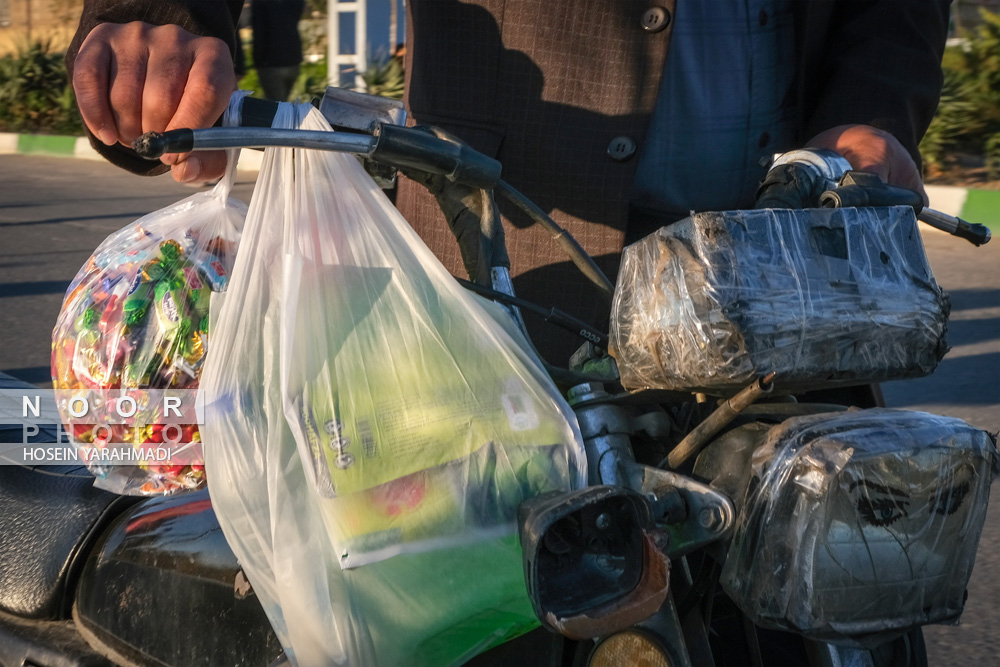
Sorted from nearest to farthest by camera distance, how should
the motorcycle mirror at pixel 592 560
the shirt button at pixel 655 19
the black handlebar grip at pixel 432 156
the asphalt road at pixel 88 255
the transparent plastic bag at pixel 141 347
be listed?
the motorcycle mirror at pixel 592 560, the black handlebar grip at pixel 432 156, the transparent plastic bag at pixel 141 347, the shirt button at pixel 655 19, the asphalt road at pixel 88 255

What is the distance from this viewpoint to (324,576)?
1.01 m

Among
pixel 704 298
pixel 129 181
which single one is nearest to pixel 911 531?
pixel 704 298

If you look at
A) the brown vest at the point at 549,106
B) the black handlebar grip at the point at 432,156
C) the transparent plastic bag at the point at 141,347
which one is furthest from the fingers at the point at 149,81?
the brown vest at the point at 549,106

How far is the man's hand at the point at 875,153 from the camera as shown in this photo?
1.46 m

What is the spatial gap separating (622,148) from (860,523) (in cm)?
85

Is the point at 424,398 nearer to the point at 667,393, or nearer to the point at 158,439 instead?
the point at 667,393

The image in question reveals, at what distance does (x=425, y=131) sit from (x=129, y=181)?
358 inches

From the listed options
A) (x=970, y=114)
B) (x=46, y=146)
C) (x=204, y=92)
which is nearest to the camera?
(x=204, y=92)

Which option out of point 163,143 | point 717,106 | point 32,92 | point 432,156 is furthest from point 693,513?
point 32,92

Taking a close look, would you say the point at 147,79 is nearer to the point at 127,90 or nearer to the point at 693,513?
the point at 127,90

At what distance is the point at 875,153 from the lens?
1.47 metres

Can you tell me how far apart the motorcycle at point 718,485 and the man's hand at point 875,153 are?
9.1 inches

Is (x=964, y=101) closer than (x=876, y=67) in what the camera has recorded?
No

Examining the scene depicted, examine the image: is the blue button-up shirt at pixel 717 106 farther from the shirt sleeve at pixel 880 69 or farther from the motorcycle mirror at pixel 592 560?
the motorcycle mirror at pixel 592 560
